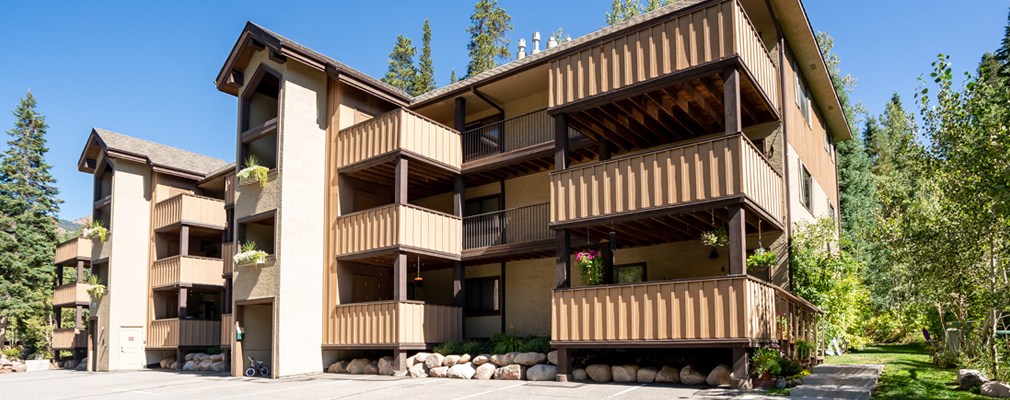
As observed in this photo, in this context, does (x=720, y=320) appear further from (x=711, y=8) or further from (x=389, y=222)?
(x=389, y=222)

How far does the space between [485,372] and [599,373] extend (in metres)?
3.30

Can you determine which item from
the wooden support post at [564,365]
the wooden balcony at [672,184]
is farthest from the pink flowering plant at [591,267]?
the wooden support post at [564,365]

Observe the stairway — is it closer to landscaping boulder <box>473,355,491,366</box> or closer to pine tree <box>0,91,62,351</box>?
landscaping boulder <box>473,355,491,366</box>

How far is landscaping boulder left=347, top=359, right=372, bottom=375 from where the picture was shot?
69.3 ft

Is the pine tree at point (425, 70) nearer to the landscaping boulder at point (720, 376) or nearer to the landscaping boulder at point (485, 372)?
the landscaping boulder at point (485, 372)

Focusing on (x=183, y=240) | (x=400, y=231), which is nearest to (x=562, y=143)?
(x=400, y=231)

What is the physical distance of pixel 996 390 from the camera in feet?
38.2

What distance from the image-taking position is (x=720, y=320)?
46.0ft

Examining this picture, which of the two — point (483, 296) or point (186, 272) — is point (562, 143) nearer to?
point (483, 296)

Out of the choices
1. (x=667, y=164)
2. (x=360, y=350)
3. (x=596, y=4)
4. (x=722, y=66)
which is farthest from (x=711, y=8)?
(x=596, y=4)

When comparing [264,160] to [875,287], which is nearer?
[264,160]

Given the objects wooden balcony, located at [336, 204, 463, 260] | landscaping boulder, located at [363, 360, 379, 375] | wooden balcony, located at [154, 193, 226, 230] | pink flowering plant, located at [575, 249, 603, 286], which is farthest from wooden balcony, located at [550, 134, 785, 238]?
wooden balcony, located at [154, 193, 226, 230]

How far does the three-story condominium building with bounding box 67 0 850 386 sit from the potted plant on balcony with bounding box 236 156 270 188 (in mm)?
70

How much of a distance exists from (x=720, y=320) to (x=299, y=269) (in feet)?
42.9
